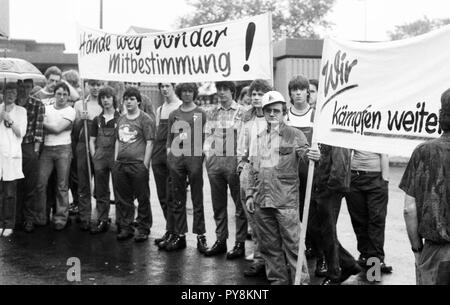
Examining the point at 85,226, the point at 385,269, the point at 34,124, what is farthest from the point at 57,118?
the point at 385,269

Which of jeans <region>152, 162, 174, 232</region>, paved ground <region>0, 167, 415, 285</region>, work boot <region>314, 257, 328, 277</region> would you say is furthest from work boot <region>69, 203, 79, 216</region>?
work boot <region>314, 257, 328, 277</region>

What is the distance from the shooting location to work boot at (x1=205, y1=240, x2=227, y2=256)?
6.58 metres

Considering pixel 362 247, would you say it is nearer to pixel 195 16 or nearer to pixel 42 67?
pixel 42 67

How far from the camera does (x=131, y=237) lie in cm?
740

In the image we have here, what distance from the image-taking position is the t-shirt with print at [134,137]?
7145 mm

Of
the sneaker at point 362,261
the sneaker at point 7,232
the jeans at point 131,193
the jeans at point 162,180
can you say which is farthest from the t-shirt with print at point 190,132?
the sneaker at point 7,232

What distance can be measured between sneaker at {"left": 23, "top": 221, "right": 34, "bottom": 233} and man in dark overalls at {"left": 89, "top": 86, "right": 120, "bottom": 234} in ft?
2.71

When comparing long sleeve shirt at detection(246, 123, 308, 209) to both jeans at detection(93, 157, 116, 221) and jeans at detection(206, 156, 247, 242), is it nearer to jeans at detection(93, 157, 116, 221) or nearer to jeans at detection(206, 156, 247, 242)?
jeans at detection(206, 156, 247, 242)

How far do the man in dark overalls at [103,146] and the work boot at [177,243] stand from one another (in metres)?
1.25

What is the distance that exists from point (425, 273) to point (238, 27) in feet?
11.4

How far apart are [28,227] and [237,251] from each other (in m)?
2.96

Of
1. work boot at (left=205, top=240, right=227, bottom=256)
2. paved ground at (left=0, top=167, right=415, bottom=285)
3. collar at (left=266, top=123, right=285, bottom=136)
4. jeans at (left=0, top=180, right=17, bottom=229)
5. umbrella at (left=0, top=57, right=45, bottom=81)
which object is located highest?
A: umbrella at (left=0, top=57, right=45, bottom=81)
